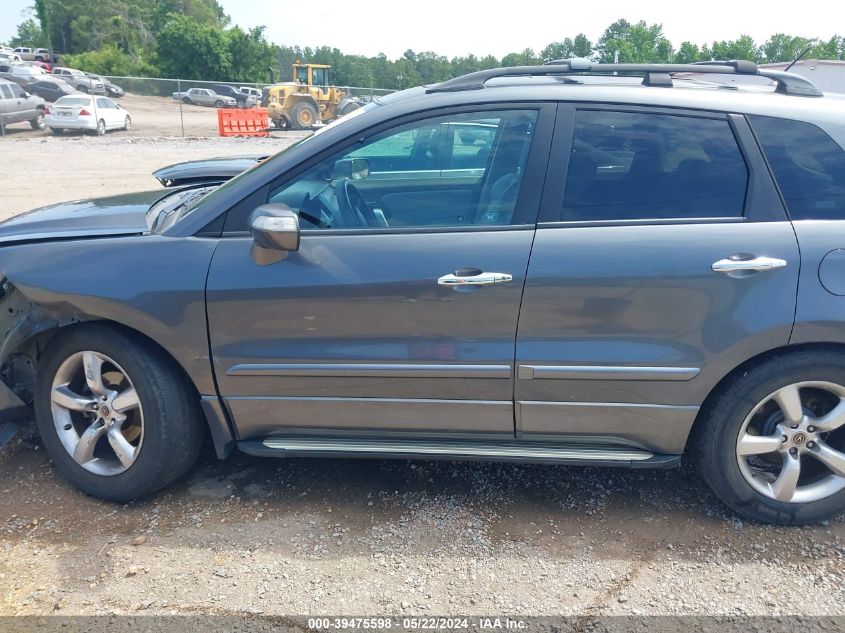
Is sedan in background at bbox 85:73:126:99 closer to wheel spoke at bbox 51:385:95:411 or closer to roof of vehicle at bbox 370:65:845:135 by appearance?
wheel spoke at bbox 51:385:95:411

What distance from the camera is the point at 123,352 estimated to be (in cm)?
287

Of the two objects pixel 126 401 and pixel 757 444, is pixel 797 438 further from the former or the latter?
pixel 126 401

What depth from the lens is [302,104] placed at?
Answer: 2789 cm

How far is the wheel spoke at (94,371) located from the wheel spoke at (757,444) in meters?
2.77

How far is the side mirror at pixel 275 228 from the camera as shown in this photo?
262 centimetres

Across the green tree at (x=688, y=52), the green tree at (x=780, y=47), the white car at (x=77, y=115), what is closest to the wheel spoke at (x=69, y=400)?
the white car at (x=77, y=115)

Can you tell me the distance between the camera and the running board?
9.29 feet

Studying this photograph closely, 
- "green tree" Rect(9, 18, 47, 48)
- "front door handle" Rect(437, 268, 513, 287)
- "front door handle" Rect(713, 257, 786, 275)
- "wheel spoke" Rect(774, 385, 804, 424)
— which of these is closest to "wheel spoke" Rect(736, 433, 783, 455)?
"wheel spoke" Rect(774, 385, 804, 424)

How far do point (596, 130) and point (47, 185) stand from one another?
39.1ft

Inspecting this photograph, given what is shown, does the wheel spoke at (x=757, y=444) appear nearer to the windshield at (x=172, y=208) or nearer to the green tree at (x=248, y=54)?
the windshield at (x=172, y=208)

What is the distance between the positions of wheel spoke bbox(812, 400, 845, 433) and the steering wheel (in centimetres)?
203

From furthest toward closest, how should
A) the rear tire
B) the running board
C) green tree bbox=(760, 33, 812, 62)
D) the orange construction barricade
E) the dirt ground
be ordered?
green tree bbox=(760, 33, 812, 62), the orange construction barricade, the rear tire, the running board, the dirt ground

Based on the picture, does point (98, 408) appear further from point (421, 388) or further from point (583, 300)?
point (583, 300)

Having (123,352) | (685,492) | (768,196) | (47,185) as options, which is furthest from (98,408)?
(47,185)
